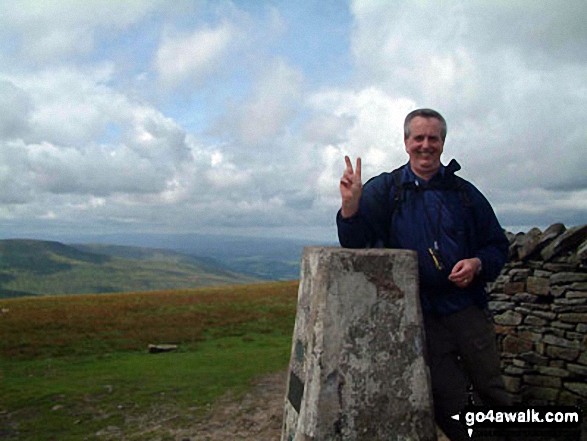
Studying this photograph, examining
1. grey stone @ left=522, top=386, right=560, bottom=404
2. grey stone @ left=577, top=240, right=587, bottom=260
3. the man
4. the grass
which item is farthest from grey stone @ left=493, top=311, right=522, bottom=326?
the man

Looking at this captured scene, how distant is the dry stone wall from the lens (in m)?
9.55

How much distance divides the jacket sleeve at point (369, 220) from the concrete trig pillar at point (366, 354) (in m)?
0.27

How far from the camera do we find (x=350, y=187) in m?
3.89

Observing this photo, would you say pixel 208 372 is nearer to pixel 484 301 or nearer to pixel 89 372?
pixel 89 372

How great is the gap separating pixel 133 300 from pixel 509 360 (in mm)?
34854

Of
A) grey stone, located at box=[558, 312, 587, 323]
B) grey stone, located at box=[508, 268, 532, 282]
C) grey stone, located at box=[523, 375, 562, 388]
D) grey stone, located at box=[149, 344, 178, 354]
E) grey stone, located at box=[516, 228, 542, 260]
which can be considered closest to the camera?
grey stone, located at box=[558, 312, 587, 323]

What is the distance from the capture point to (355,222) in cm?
410

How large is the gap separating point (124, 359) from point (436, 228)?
719 inches

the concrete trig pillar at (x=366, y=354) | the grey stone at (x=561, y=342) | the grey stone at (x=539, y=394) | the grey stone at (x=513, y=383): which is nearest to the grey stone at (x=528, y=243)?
the grey stone at (x=561, y=342)

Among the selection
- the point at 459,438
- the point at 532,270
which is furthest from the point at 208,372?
the point at 459,438

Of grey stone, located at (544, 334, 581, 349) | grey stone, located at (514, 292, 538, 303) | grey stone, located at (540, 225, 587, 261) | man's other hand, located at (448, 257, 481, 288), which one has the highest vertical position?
grey stone, located at (540, 225, 587, 261)

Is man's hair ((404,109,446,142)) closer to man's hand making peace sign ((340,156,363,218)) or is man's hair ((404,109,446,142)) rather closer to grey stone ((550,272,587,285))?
man's hand making peace sign ((340,156,363,218))

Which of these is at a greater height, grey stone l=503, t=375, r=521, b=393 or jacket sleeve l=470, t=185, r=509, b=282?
jacket sleeve l=470, t=185, r=509, b=282

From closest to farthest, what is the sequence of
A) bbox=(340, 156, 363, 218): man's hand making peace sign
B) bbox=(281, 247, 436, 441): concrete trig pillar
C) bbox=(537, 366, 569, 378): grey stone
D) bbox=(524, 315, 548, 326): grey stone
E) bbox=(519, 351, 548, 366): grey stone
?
bbox=(281, 247, 436, 441): concrete trig pillar, bbox=(340, 156, 363, 218): man's hand making peace sign, bbox=(537, 366, 569, 378): grey stone, bbox=(519, 351, 548, 366): grey stone, bbox=(524, 315, 548, 326): grey stone
